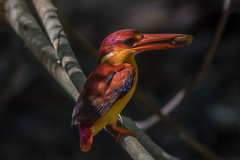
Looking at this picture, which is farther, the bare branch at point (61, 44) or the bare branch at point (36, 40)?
the bare branch at point (36, 40)

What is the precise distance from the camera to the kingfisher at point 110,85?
239 centimetres

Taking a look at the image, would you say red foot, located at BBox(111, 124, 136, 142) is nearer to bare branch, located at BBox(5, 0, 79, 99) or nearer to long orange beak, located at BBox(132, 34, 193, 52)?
bare branch, located at BBox(5, 0, 79, 99)

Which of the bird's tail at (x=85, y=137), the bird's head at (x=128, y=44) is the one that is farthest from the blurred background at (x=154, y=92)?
the bird's tail at (x=85, y=137)

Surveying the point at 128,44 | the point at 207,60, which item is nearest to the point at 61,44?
the point at 128,44

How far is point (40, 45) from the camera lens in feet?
10.2

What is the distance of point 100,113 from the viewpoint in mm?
2391

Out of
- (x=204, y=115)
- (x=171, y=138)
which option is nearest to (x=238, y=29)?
(x=204, y=115)

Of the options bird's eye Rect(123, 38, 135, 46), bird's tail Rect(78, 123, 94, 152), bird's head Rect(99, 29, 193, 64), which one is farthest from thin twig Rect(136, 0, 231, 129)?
bird's tail Rect(78, 123, 94, 152)

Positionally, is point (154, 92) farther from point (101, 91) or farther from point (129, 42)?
point (101, 91)

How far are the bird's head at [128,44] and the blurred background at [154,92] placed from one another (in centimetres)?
270

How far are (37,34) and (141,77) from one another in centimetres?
267

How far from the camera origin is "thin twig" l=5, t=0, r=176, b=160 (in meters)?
2.35

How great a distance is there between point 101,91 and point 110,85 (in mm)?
64

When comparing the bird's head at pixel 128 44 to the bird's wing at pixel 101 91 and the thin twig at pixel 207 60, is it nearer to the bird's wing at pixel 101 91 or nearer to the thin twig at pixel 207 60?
the bird's wing at pixel 101 91
